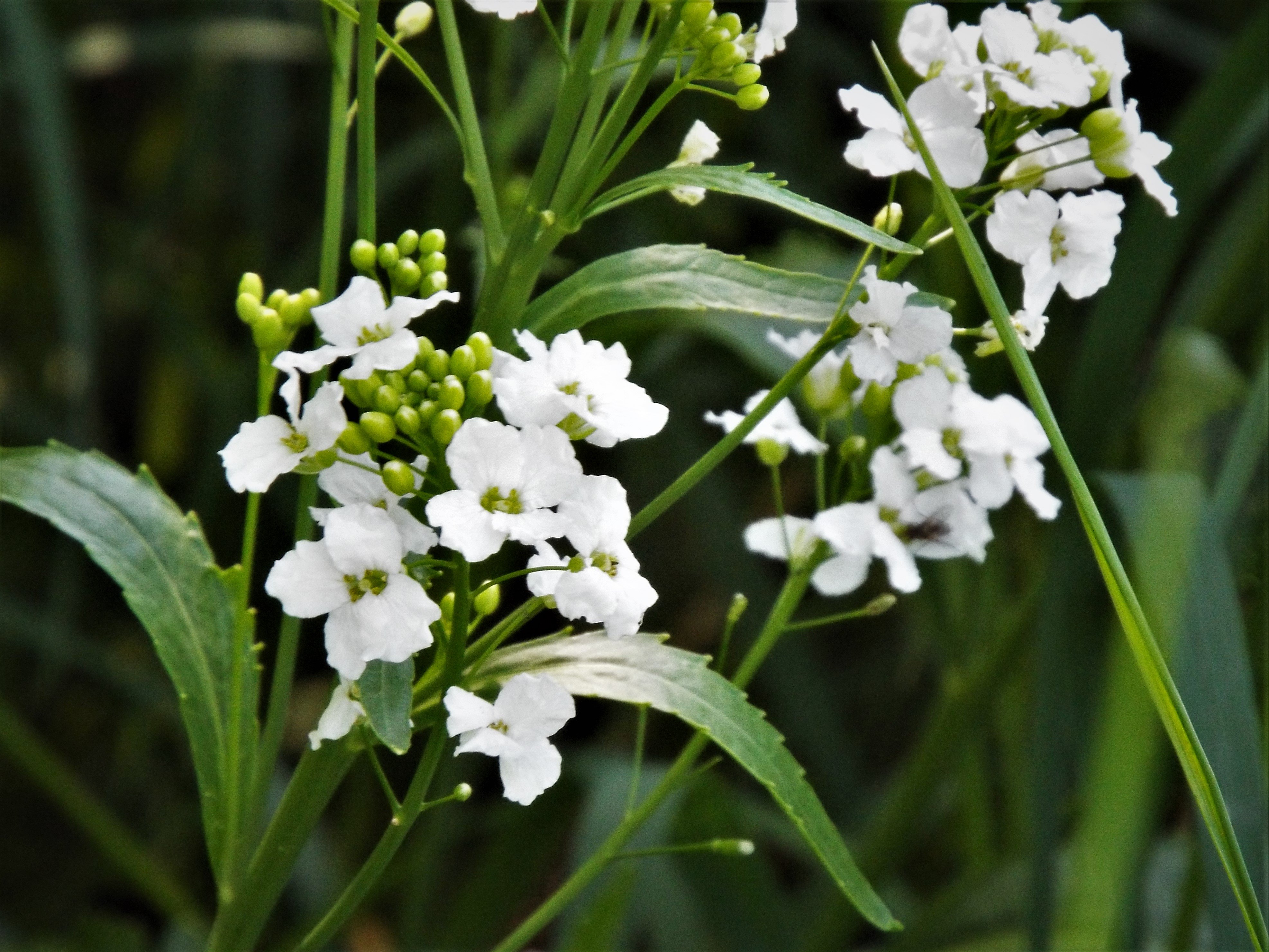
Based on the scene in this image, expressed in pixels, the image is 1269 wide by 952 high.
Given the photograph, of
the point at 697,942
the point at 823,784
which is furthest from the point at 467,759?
the point at 823,784

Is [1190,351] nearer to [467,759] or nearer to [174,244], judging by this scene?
[467,759]

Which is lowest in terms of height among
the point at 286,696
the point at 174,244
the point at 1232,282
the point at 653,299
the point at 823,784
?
the point at 823,784

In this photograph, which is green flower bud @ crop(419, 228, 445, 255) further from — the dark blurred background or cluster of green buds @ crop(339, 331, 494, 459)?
the dark blurred background

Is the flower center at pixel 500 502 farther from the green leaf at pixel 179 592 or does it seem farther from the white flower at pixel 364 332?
the green leaf at pixel 179 592

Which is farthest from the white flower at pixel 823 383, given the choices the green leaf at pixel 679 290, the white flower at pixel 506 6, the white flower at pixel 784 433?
the white flower at pixel 506 6

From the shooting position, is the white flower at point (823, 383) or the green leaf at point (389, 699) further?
the white flower at point (823, 383)
